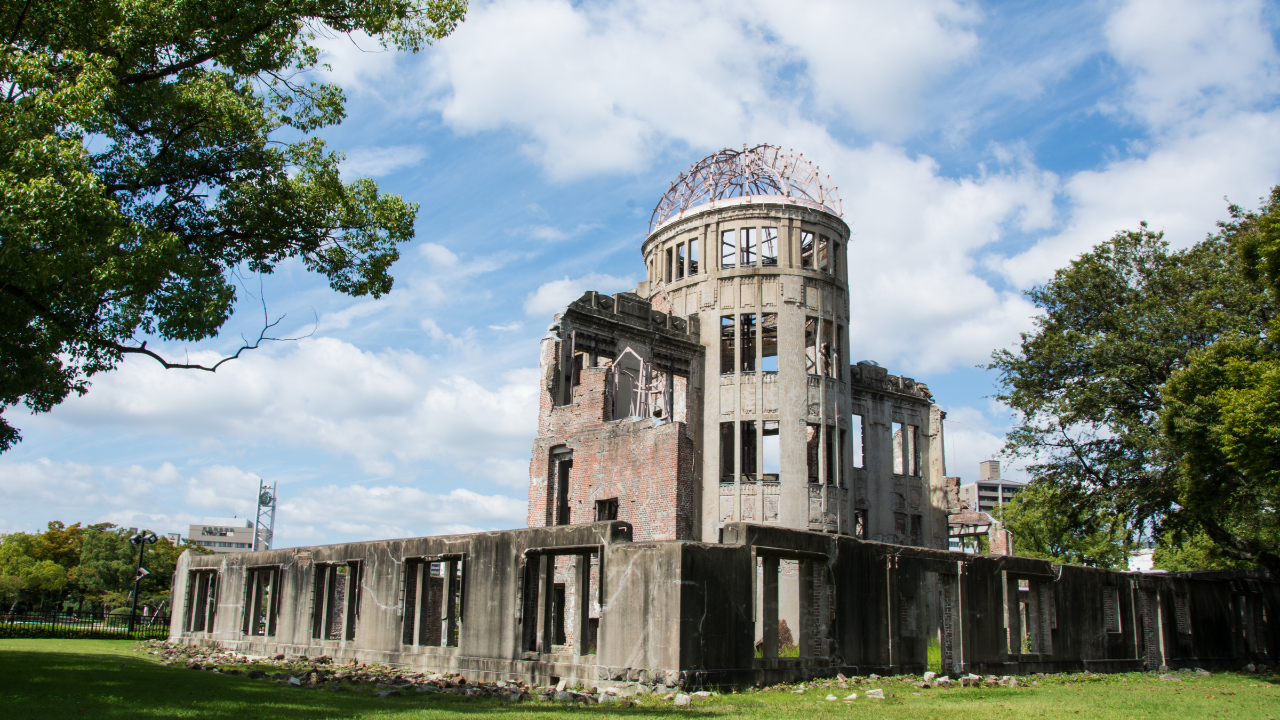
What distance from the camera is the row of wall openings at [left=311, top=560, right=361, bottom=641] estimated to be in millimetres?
19422

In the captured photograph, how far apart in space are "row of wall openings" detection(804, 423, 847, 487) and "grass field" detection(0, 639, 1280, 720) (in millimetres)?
13046

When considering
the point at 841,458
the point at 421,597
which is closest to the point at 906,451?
the point at 841,458

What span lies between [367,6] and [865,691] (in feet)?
42.1

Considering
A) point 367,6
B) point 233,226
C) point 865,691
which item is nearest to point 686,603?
point 865,691

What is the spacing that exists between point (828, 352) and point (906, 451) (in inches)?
265

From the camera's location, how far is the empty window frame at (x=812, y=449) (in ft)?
91.7

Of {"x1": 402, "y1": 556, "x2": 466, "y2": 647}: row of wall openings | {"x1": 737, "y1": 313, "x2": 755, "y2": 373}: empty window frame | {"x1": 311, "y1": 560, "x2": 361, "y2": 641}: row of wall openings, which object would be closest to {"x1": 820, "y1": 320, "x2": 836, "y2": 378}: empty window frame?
{"x1": 737, "y1": 313, "x2": 755, "y2": 373}: empty window frame

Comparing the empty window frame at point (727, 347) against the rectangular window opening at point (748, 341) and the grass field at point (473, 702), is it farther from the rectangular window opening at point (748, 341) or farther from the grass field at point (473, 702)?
the grass field at point (473, 702)

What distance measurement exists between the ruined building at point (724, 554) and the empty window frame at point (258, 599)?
8 cm

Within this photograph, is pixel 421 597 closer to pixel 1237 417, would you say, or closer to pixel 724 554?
pixel 724 554

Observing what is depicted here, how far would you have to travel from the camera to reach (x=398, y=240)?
51.2 feet

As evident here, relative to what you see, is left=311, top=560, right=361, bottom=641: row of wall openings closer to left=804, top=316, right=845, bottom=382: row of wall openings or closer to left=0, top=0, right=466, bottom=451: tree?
left=0, top=0, right=466, bottom=451: tree

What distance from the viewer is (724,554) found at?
43.8ft

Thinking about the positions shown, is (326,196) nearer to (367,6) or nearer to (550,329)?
(367,6)
